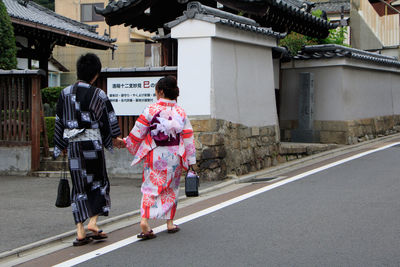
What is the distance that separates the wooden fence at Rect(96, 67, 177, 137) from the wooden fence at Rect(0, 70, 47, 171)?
1.24 meters

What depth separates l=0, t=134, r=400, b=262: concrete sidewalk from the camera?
6.12 metres

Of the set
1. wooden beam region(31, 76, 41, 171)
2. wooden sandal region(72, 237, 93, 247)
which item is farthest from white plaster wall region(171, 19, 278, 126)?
wooden sandal region(72, 237, 93, 247)

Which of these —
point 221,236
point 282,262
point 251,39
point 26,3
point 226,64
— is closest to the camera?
point 282,262

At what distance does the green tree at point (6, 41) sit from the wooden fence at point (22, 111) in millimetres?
2543

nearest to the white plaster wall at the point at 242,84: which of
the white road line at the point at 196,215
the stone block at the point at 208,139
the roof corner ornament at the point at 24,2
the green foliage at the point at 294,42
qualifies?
the stone block at the point at 208,139

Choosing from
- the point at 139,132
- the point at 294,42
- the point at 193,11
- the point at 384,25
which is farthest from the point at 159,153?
the point at 384,25

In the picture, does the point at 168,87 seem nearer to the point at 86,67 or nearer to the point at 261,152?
the point at 86,67

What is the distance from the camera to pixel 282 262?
195 inches

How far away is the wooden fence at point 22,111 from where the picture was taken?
1109cm

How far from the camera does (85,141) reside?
19.4ft

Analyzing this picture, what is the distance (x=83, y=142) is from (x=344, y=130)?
428 inches

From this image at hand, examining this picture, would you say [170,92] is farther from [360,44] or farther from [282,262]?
[360,44]

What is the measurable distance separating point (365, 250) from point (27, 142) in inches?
303

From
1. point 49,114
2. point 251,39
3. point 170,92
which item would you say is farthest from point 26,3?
point 170,92
